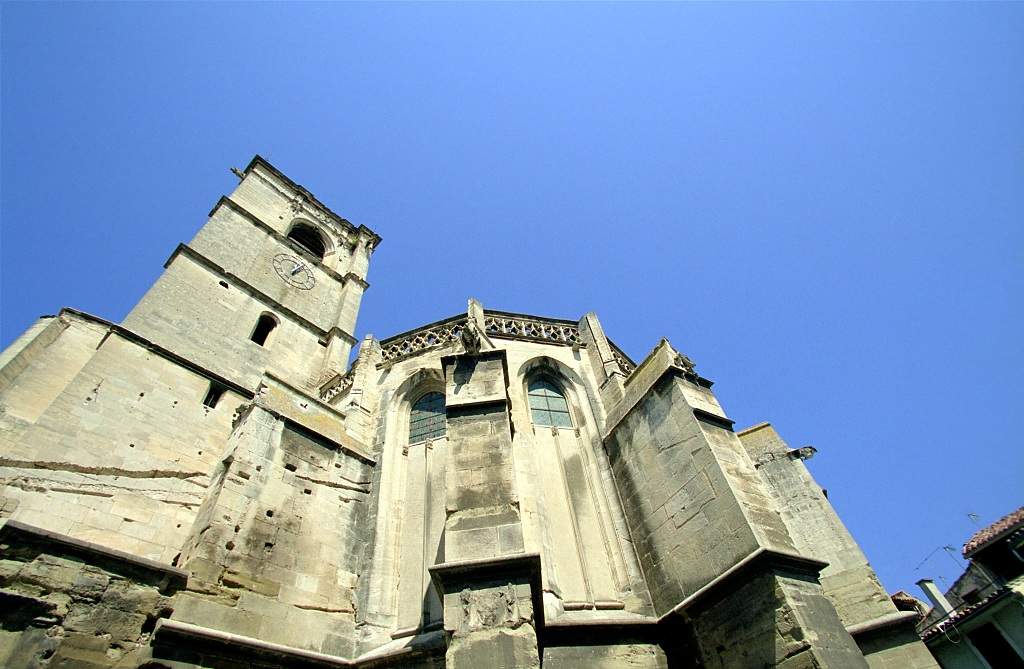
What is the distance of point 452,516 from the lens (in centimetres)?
548

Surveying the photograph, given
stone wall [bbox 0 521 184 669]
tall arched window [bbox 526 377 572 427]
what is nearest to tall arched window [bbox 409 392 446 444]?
tall arched window [bbox 526 377 572 427]

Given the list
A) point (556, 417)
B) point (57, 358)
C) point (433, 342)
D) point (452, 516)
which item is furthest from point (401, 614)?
point (57, 358)

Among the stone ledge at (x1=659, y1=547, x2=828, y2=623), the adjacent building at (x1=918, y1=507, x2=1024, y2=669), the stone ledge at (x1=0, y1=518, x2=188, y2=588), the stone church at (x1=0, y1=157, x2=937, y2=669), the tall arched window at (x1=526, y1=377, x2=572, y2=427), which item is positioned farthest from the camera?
the adjacent building at (x1=918, y1=507, x2=1024, y2=669)

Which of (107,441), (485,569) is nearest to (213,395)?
(107,441)

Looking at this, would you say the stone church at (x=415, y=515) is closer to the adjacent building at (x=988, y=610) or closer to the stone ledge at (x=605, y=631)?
the stone ledge at (x=605, y=631)

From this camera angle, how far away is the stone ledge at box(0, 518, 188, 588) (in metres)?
4.84

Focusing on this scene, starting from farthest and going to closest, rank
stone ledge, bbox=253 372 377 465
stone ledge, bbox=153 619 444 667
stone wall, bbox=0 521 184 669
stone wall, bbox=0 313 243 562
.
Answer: stone ledge, bbox=253 372 377 465 < stone wall, bbox=0 313 243 562 < stone ledge, bbox=153 619 444 667 < stone wall, bbox=0 521 184 669

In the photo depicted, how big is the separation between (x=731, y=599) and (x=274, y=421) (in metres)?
6.94

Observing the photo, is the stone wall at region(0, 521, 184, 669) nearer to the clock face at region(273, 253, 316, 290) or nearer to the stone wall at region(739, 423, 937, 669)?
the stone wall at region(739, 423, 937, 669)

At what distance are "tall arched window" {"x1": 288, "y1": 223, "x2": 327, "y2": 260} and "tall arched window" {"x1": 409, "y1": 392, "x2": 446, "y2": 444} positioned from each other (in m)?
12.4

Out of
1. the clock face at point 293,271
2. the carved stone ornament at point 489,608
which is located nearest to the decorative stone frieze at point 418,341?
the carved stone ornament at point 489,608

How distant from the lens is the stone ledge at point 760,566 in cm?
533

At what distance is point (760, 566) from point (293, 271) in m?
16.0

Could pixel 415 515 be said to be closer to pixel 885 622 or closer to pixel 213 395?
pixel 213 395
